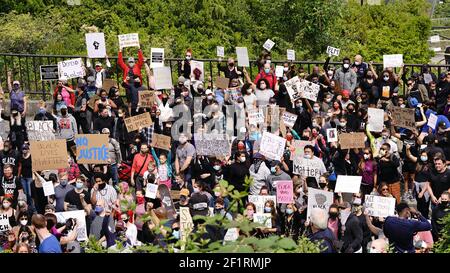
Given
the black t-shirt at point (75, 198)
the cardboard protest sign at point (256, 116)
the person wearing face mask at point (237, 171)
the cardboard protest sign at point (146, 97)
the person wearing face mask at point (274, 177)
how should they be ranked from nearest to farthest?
1. the black t-shirt at point (75, 198)
2. the person wearing face mask at point (274, 177)
3. the person wearing face mask at point (237, 171)
4. the cardboard protest sign at point (256, 116)
5. the cardboard protest sign at point (146, 97)

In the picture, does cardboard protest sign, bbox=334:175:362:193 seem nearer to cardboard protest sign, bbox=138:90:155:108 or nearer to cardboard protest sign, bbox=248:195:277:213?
cardboard protest sign, bbox=248:195:277:213

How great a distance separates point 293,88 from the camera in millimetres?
19797

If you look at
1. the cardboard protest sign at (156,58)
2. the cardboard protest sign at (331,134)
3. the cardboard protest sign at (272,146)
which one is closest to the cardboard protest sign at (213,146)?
the cardboard protest sign at (272,146)

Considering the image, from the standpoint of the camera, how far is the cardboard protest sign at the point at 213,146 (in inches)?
698

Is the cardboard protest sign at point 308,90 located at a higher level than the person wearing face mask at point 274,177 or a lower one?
higher

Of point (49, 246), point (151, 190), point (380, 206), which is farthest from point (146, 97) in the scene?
point (49, 246)

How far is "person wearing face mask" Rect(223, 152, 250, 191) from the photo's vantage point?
16.8 meters

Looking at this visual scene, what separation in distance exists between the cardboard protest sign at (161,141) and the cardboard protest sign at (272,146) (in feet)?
5.19

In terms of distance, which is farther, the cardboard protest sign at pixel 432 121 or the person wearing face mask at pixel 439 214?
the cardboard protest sign at pixel 432 121

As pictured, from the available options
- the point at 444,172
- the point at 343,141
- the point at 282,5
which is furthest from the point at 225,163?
the point at 282,5

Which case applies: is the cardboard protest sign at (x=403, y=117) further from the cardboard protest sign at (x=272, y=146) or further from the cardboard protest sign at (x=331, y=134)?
the cardboard protest sign at (x=272, y=146)

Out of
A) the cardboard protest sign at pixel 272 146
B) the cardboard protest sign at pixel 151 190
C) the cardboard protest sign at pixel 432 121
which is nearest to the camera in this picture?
the cardboard protest sign at pixel 151 190

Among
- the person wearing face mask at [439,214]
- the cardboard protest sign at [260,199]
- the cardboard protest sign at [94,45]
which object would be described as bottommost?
the person wearing face mask at [439,214]

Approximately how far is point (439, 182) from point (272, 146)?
2.59 metres
